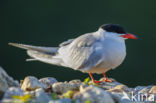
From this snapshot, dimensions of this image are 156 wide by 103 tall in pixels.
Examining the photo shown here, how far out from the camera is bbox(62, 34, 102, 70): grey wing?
3061 millimetres

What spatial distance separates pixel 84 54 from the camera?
3.15m

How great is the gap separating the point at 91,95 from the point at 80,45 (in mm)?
1240

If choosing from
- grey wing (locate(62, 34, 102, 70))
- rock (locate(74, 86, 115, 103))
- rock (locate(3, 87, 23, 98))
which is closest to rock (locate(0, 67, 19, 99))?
rock (locate(3, 87, 23, 98))

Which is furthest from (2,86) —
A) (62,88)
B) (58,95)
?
(62,88)

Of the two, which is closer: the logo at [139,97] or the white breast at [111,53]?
the logo at [139,97]

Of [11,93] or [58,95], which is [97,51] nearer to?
[58,95]

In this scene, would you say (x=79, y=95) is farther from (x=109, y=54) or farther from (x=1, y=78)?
(x=109, y=54)

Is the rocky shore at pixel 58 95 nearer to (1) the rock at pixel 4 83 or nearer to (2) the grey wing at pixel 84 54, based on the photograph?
(1) the rock at pixel 4 83

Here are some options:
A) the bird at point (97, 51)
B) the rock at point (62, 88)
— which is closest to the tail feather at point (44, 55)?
the bird at point (97, 51)

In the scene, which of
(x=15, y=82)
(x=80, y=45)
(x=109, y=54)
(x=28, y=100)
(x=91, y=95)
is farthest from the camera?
(x=80, y=45)

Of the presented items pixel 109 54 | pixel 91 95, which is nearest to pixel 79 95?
pixel 91 95

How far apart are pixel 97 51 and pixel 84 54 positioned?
0.16 meters

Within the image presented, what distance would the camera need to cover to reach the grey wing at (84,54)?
306cm

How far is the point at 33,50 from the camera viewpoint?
11.1ft
